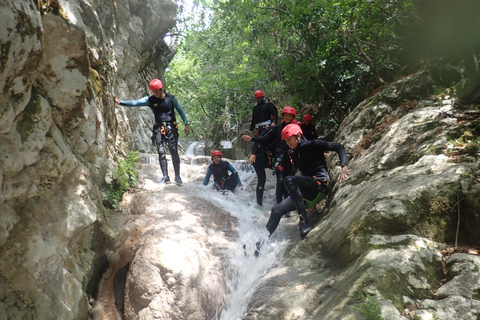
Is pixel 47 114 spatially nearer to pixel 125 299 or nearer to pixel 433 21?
pixel 125 299

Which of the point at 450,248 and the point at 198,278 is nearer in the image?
the point at 450,248

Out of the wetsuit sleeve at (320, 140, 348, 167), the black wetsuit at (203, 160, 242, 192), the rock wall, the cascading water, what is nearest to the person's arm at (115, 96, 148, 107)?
the rock wall

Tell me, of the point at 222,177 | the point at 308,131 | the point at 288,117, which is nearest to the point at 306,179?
the point at 288,117

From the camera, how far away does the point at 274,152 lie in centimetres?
729

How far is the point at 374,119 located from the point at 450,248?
422cm

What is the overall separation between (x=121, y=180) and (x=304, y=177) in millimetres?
3759

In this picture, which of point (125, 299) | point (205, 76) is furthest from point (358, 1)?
point (205, 76)

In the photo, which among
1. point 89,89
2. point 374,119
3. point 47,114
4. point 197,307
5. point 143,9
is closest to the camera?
point 47,114

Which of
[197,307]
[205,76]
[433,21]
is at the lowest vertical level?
[197,307]

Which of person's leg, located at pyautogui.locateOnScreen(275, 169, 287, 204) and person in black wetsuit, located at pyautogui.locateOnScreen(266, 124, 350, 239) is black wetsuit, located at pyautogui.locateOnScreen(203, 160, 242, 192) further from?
person in black wetsuit, located at pyautogui.locateOnScreen(266, 124, 350, 239)

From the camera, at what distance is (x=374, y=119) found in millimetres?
6680

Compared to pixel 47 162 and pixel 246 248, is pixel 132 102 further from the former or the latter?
pixel 246 248

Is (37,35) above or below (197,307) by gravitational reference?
above

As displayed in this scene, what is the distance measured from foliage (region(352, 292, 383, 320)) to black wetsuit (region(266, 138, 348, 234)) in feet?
8.18
